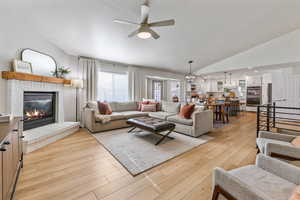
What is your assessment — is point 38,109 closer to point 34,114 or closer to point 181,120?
point 34,114

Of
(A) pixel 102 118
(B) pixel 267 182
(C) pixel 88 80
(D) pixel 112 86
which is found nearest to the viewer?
(B) pixel 267 182

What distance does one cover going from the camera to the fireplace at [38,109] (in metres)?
2.92

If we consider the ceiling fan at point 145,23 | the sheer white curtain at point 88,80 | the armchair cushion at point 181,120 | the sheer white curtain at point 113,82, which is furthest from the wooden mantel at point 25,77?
the armchair cushion at point 181,120

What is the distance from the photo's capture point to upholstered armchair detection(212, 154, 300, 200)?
0.80 meters

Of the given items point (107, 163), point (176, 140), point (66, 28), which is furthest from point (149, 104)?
point (66, 28)

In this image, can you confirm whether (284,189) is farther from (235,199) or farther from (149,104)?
(149,104)

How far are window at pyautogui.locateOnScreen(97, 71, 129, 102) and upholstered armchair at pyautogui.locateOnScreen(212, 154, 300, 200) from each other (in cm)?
483

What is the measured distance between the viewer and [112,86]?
5.30 meters

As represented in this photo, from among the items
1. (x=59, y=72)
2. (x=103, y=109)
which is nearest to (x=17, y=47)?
(x=59, y=72)

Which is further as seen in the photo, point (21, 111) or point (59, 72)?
point (59, 72)

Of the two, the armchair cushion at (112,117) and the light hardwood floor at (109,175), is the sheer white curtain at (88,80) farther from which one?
the light hardwood floor at (109,175)

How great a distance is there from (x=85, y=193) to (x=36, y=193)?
0.54 m

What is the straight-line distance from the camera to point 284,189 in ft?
2.97

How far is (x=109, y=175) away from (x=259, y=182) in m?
1.67
